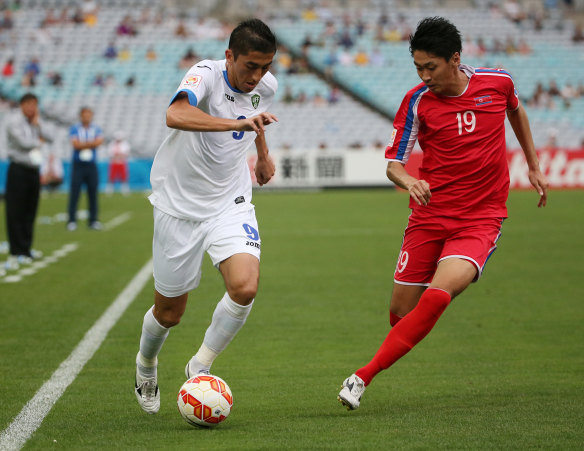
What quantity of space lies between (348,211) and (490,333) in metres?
15.8

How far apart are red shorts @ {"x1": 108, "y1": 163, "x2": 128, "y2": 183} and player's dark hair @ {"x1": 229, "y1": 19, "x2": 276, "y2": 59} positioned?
2887 cm

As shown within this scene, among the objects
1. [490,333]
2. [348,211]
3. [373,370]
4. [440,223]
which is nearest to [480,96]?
[440,223]

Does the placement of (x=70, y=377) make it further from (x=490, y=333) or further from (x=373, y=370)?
(x=490, y=333)

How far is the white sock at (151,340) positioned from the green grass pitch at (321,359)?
317 millimetres

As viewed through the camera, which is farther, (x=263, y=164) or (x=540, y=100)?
(x=540, y=100)

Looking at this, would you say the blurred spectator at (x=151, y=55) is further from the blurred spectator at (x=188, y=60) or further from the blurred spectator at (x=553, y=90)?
the blurred spectator at (x=553, y=90)

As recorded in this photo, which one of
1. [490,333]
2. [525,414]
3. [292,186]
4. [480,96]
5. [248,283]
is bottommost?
[292,186]

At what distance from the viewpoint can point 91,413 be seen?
540cm

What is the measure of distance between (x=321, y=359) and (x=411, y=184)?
209cm

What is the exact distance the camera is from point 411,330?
17.6 feet

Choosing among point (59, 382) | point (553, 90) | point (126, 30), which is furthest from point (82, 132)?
point (553, 90)

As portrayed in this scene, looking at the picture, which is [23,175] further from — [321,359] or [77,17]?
[77,17]

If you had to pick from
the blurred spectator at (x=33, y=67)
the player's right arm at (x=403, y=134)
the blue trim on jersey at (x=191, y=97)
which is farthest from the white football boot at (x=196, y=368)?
the blurred spectator at (x=33, y=67)

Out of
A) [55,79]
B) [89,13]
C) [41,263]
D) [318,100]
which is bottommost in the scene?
[318,100]
